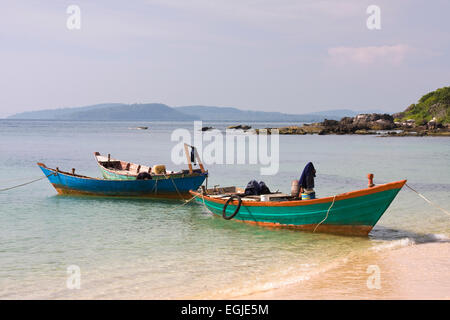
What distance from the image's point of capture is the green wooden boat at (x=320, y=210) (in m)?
12.8

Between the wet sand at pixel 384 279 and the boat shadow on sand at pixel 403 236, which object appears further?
the boat shadow on sand at pixel 403 236

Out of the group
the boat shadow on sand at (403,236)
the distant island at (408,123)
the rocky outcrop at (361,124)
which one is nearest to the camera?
the boat shadow on sand at (403,236)

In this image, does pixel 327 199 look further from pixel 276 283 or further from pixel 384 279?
pixel 276 283

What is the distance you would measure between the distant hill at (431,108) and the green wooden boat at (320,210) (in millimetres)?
78698

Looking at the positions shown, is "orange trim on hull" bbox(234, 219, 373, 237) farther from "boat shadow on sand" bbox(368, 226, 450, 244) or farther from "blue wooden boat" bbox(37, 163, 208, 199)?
"blue wooden boat" bbox(37, 163, 208, 199)

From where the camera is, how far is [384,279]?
1009 cm

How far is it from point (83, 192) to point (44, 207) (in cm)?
228

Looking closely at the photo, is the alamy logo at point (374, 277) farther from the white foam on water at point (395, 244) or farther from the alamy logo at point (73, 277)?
the alamy logo at point (73, 277)

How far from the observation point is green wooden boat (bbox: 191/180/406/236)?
42.1 feet

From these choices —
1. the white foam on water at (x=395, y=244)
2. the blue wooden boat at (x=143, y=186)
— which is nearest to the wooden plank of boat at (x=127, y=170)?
the blue wooden boat at (x=143, y=186)

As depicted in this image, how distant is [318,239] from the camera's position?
44.8ft
